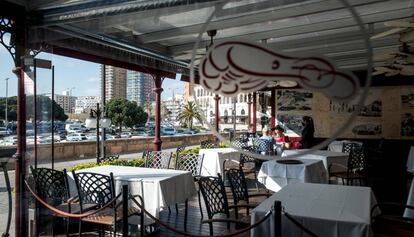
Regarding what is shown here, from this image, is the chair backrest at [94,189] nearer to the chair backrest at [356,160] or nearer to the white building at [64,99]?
the white building at [64,99]

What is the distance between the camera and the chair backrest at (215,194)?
3377mm

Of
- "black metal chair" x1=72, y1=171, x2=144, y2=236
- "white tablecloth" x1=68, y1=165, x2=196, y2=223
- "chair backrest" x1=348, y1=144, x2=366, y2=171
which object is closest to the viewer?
"black metal chair" x1=72, y1=171, x2=144, y2=236

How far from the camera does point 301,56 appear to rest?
2047 mm

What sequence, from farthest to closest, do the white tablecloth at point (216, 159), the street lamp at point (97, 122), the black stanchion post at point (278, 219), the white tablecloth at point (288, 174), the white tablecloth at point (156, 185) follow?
1. the street lamp at point (97, 122)
2. the white tablecloth at point (216, 159)
3. the white tablecloth at point (288, 174)
4. the white tablecloth at point (156, 185)
5. the black stanchion post at point (278, 219)

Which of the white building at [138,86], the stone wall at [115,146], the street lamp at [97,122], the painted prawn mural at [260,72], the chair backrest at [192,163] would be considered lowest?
the stone wall at [115,146]

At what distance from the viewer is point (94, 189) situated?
12.8 feet

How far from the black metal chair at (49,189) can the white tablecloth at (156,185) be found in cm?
39

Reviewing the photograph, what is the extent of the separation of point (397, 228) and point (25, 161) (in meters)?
4.26

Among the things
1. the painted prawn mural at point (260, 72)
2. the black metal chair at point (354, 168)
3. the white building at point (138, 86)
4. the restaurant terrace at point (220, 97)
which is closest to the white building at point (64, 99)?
the restaurant terrace at point (220, 97)

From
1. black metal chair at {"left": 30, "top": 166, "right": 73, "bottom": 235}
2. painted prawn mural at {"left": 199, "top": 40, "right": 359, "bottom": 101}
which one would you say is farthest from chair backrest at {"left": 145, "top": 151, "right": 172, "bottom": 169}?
painted prawn mural at {"left": 199, "top": 40, "right": 359, "bottom": 101}

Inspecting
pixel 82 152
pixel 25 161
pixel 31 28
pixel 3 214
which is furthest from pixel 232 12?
pixel 82 152

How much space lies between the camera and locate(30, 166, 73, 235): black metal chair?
13.7ft

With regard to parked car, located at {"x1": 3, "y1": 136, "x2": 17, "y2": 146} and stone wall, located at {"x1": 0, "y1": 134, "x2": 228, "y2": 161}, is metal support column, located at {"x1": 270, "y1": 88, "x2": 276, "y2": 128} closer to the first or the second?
stone wall, located at {"x1": 0, "y1": 134, "x2": 228, "y2": 161}

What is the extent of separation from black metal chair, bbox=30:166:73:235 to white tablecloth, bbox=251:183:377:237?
254 centimetres
